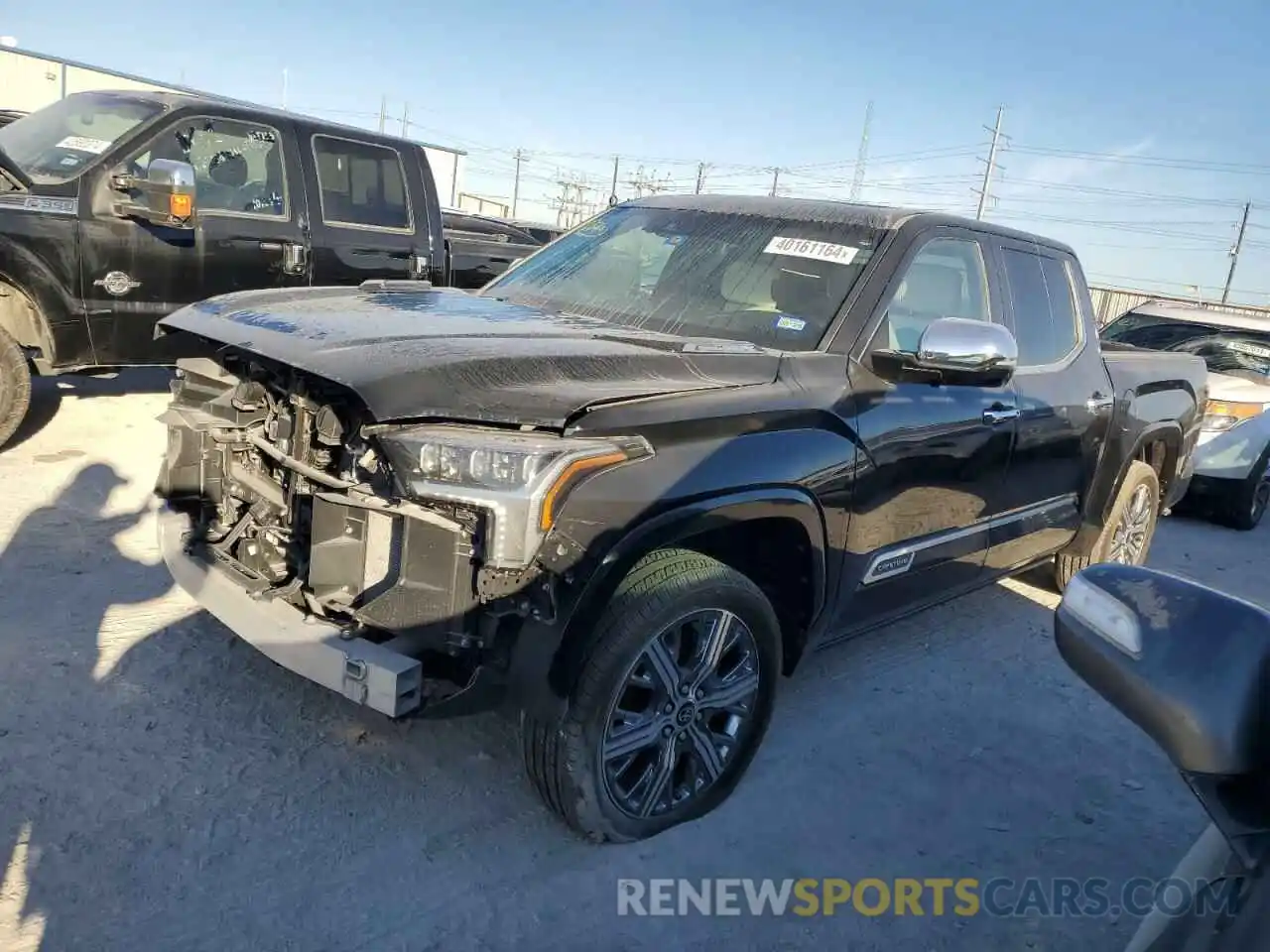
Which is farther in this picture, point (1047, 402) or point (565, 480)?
point (1047, 402)

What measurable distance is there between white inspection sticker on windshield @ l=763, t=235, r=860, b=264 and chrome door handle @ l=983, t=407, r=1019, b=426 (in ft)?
2.71

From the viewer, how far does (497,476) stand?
2.28 metres

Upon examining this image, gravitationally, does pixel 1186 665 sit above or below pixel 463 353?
below

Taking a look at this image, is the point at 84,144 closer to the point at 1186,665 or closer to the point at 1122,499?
the point at 1122,499

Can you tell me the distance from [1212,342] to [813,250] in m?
6.67

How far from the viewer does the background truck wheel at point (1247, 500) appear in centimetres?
770

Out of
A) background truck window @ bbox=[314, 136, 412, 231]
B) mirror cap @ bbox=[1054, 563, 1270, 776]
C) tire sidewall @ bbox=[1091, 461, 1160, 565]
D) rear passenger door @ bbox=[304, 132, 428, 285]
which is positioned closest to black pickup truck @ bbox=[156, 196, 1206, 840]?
tire sidewall @ bbox=[1091, 461, 1160, 565]

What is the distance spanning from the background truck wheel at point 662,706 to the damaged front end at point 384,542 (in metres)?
0.25

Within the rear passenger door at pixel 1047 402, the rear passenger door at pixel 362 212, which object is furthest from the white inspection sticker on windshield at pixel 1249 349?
the rear passenger door at pixel 362 212

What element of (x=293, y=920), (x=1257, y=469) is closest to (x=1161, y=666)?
(x=293, y=920)

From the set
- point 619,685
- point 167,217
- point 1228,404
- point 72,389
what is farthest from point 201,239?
point 1228,404

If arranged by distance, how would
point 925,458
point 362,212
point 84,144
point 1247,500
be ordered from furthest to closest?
point 1247,500, point 362,212, point 84,144, point 925,458

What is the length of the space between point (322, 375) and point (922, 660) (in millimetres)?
3116

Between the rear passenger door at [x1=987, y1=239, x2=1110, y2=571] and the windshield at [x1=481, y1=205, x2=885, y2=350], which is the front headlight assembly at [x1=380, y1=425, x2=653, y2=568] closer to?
the windshield at [x1=481, y1=205, x2=885, y2=350]
